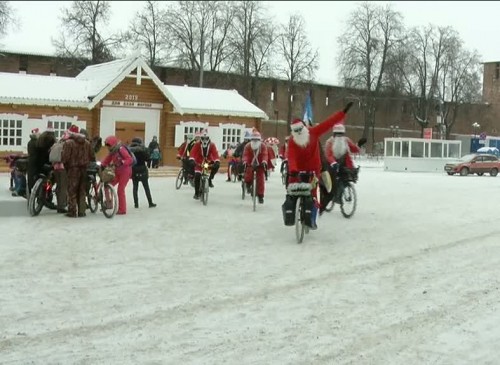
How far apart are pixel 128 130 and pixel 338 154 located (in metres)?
16.9

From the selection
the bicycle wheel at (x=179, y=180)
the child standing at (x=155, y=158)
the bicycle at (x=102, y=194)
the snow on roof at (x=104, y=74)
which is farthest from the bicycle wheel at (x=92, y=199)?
the snow on roof at (x=104, y=74)

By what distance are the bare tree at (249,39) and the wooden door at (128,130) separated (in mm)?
30750

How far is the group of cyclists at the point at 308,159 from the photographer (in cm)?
1036

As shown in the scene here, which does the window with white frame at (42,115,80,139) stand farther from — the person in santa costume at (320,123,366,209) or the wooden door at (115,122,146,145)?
the person in santa costume at (320,123,366,209)

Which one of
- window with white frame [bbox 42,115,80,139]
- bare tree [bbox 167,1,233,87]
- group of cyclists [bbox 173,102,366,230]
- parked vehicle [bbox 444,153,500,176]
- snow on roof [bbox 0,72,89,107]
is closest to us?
group of cyclists [bbox 173,102,366,230]

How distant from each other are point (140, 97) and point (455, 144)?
2534 centimetres

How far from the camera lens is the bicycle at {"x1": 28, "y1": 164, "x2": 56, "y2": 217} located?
41.7 feet

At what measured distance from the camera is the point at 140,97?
1134 inches

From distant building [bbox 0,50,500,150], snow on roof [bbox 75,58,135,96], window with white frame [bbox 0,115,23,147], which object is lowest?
window with white frame [bbox 0,115,23,147]

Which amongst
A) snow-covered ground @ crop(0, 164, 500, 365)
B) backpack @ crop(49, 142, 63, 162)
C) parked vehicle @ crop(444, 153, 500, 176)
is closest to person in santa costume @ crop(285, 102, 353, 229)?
snow-covered ground @ crop(0, 164, 500, 365)

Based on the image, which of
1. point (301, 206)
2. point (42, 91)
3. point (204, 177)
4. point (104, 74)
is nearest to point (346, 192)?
point (301, 206)

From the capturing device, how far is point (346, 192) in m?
13.7

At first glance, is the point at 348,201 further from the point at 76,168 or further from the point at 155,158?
the point at 155,158

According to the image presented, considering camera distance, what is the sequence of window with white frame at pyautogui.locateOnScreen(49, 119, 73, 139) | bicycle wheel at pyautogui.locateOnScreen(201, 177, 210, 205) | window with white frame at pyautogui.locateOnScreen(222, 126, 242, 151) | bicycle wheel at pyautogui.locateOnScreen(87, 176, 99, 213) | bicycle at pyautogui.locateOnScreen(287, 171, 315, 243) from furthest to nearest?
window with white frame at pyautogui.locateOnScreen(222, 126, 242, 151)
window with white frame at pyautogui.locateOnScreen(49, 119, 73, 139)
bicycle wheel at pyautogui.locateOnScreen(201, 177, 210, 205)
bicycle wheel at pyautogui.locateOnScreen(87, 176, 99, 213)
bicycle at pyautogui.locateOnScreen(287, 171, 315, 243)
